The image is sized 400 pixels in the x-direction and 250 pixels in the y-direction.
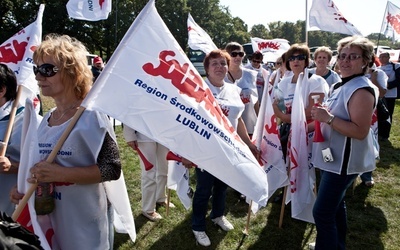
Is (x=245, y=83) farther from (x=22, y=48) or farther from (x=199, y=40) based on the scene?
(x=22, y=48)

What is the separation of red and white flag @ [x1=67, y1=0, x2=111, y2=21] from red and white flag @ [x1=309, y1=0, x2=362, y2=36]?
2933 millimetres

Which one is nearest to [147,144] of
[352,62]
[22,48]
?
[22,48]

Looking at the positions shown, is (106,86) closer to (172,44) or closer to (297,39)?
(172,44)

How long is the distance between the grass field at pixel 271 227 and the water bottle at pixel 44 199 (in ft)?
6.10

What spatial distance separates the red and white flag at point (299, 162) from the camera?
3420mm

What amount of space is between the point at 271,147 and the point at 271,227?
42.8 inches

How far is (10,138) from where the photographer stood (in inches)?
90.0

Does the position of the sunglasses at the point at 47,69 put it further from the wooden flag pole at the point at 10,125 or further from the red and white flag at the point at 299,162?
the red and white flag at the point at 299,162

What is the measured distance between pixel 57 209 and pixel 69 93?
0.68 m

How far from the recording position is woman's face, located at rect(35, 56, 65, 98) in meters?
1.86

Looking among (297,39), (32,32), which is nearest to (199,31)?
(32,32)

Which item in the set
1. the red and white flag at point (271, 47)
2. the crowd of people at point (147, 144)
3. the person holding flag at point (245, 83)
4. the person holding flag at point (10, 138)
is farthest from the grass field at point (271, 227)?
the red and white flag at point (271, 47)

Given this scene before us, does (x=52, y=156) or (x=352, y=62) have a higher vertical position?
(x=352, y=62)

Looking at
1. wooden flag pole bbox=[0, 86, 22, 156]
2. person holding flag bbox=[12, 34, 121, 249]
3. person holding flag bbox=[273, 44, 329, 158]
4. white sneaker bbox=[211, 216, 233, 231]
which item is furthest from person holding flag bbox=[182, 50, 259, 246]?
wooden flag pole bbox=[0, 86, 22, 156]
